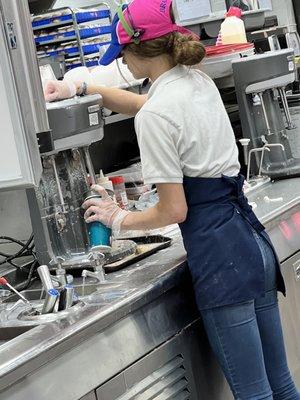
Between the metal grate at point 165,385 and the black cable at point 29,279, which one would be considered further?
the black cable at point 29,279

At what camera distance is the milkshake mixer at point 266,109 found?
372 cm

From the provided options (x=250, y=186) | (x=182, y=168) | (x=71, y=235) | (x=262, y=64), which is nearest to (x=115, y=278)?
(x=71, y=235)

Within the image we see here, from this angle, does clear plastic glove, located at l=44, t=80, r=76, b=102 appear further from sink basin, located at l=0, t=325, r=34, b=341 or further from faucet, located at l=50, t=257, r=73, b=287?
sink basin, located at l=0, t=325, r=34, b=341

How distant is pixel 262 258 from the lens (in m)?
2.54

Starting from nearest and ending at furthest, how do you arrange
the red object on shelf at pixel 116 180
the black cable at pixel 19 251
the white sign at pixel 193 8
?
the black cable at pixel 19 251, the red object on shelf at pixel 116 180, the white sign at pixel 193 8

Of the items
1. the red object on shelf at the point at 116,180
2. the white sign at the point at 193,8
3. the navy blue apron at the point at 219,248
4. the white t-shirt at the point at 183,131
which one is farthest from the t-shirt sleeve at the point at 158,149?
the white sign at the point at 193,8

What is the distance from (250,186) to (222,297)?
1.30 metres

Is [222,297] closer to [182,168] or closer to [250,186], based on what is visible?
[182,168]

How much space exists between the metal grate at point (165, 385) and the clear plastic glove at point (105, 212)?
45cm

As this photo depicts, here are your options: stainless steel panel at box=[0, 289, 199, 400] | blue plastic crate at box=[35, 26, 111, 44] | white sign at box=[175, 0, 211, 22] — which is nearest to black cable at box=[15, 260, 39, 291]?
stainless steel panel at box=[0, 289, 199, 400]

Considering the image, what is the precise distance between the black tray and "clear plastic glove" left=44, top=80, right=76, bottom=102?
558mm

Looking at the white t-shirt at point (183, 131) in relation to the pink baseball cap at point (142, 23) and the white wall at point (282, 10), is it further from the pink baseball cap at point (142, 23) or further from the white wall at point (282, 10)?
the white wall at point (282, 10)

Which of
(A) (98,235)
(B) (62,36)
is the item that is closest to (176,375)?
(A) (98,235)

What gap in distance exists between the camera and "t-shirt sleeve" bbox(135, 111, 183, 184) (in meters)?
2.37
